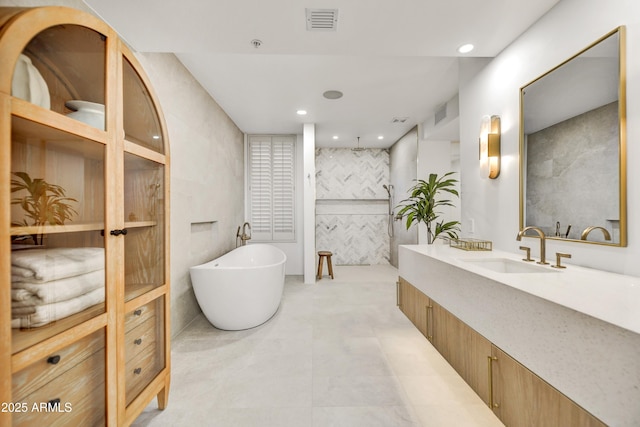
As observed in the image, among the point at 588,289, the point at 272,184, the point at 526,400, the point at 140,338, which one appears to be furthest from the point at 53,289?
the point at 272,184

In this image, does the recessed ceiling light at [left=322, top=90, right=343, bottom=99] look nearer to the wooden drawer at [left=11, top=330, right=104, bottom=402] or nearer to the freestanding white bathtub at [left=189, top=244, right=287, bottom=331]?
the freestanding white bathtub at [left=189, top=244, right=287, bottom=331]

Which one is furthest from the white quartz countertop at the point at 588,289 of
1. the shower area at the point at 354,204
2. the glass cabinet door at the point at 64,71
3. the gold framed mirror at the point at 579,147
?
the shower area at the point at 354,204

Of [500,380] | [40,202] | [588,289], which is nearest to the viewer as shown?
[40,202]

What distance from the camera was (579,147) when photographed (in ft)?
4.58

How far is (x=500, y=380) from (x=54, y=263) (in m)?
1.88

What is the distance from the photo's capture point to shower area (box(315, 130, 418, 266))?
5.74 meters

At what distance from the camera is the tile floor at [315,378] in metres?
1.44

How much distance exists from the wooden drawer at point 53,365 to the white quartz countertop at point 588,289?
1.75m

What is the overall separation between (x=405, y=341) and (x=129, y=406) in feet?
6.58

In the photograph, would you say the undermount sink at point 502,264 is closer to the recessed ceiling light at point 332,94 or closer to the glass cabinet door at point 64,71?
the glass cabinet door at point 64,71

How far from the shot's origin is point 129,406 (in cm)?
122

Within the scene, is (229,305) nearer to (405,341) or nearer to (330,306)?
(330,306)

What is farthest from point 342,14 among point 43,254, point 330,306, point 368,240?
point 368,240

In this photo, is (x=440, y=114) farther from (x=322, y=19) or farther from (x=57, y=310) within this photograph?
(x=57, y=310)
